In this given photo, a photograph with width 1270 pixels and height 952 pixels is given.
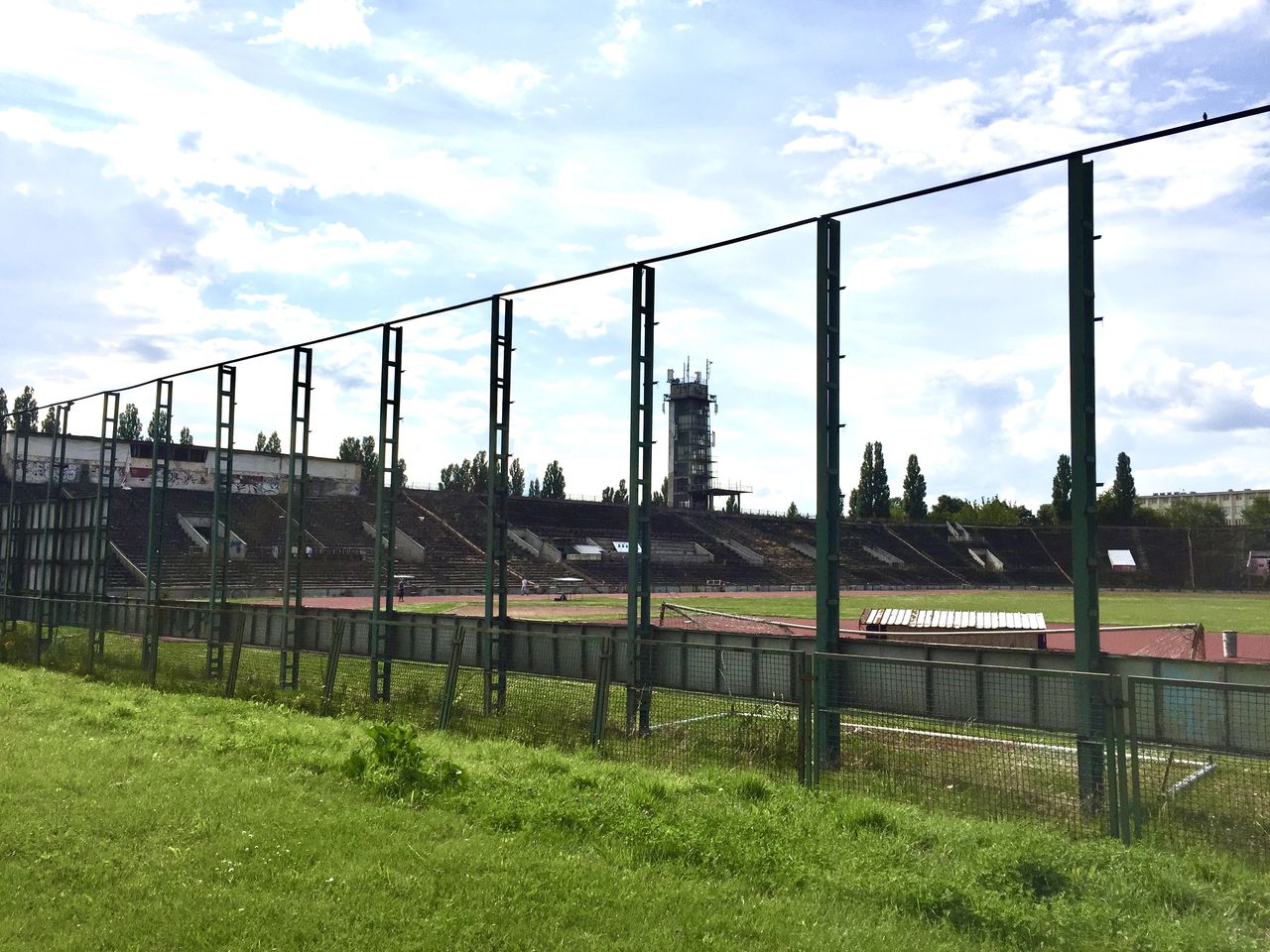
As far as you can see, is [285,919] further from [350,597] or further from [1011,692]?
[350,597]

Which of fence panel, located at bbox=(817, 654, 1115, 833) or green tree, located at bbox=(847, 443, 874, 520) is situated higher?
green tree, located at bbox=(847, 443, 874, 520)

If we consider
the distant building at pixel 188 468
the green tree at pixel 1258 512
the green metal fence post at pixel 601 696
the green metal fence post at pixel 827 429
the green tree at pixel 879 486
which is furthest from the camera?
the green tree at pixel 879 486

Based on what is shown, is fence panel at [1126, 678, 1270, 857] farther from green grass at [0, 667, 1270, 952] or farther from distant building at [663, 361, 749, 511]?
distant building at [663, 361, 749, 511]

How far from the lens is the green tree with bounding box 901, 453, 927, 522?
11712cm

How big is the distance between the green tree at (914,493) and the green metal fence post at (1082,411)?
10977 centimetres

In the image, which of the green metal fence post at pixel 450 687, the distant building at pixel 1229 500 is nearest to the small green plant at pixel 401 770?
the green metal fence post at pixel 450 687

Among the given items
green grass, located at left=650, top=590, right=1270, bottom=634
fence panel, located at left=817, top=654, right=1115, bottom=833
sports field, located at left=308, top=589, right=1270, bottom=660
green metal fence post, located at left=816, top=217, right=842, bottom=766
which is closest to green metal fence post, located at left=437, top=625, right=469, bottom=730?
green metal fence post, located at left=816, top=217, right=842, bottom=766

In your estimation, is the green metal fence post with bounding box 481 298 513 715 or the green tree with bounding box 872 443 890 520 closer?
the green metal fence post with bounding box 481 298 513 715

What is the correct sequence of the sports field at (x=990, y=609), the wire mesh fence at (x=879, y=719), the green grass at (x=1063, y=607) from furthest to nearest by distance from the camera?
the green grass at (x=1063, y=607)
the sports field at (x=990, y=609)
the wire mesh fence at (x=879, y=719)

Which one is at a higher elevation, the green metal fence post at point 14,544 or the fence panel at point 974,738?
the green metal fence post at point 14,544

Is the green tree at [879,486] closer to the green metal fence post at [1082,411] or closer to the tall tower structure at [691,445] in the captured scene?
the tall tower structure at [691,445]

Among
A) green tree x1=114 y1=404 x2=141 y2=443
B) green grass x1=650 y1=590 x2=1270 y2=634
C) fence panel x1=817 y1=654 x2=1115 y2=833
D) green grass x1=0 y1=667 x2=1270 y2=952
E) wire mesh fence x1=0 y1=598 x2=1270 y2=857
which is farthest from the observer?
green tree x1=114 y1=404 x2=141 y2=443

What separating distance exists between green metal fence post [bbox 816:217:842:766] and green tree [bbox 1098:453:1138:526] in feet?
348

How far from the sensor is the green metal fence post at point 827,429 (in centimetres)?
1177
